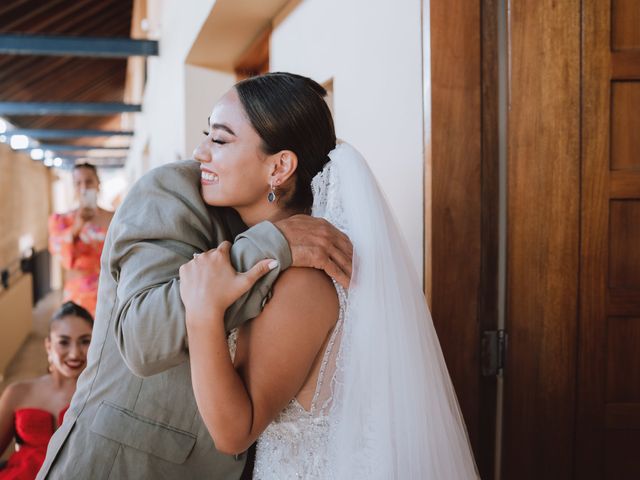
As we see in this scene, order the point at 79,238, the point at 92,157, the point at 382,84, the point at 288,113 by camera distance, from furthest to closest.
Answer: the point at 92,157, the point at 79,238, the point at 382,84, the point at 288,113

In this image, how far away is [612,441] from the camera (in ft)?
5.46

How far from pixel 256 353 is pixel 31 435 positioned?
6.21 feet

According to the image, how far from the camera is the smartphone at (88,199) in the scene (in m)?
4.85

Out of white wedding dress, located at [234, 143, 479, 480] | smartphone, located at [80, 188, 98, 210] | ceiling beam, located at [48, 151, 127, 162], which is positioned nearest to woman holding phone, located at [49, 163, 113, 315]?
smartphone, located at [80, 188, 98, 210]

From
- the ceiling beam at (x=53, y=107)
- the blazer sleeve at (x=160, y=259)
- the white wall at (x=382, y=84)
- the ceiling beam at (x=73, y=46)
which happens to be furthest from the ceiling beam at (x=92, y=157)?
the blazer sleeve at (x=160, y=259)

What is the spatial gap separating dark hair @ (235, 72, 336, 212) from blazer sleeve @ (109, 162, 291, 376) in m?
0.21

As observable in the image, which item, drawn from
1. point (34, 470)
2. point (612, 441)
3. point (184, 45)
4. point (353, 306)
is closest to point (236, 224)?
point (353, 306)

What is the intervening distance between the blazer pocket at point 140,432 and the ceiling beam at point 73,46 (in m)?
4.88

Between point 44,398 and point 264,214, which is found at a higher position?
point 264,214

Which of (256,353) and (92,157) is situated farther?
(92,157)

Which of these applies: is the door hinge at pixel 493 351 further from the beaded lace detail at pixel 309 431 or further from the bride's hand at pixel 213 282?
the bride's hand at pixel 213 282

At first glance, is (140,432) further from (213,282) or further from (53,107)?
(53,107)

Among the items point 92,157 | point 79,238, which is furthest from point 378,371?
point 92,157

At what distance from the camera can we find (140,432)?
1.35 metres
